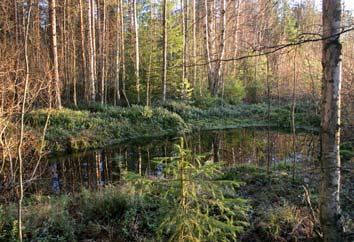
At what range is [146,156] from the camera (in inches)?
449

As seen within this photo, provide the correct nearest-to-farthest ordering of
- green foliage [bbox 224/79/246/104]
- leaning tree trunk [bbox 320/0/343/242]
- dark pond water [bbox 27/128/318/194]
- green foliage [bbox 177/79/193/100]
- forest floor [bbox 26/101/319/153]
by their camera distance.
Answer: leaning tree trunk [bbox 320/0/343/242], dark pond water [bbox 27/128/318/194], forest floor [bbox 26/101/319/153], green foliage [bbox 177/79/193/100], green foliage [bbox 224/79/246/104]

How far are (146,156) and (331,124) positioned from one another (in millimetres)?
8623

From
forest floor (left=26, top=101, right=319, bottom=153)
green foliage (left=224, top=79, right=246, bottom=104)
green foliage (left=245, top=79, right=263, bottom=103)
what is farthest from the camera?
green foliage (left=245, top=79, right=263, bottom=103)

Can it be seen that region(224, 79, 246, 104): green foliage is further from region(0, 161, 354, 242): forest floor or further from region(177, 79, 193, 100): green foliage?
region(0, 161, 354, 242): forest floor

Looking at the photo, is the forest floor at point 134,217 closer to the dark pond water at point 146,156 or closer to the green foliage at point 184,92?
the dark pond water at point 146,156

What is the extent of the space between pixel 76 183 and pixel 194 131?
8.68m

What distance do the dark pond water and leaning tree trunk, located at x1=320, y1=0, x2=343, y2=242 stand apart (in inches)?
139

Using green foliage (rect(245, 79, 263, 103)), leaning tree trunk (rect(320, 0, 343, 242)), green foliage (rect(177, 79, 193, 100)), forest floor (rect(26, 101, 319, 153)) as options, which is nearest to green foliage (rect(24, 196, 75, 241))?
leaning tree trunk (rect(320, 0, 343, 242))

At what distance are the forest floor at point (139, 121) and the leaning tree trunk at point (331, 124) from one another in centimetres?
860

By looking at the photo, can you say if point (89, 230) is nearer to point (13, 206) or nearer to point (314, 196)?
point (13, 206)

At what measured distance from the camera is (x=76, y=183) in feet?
27.6

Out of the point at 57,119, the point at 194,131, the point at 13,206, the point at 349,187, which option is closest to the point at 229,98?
the point at 194,131

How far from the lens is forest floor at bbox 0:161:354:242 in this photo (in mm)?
4242

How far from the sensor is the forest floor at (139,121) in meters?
12.4
